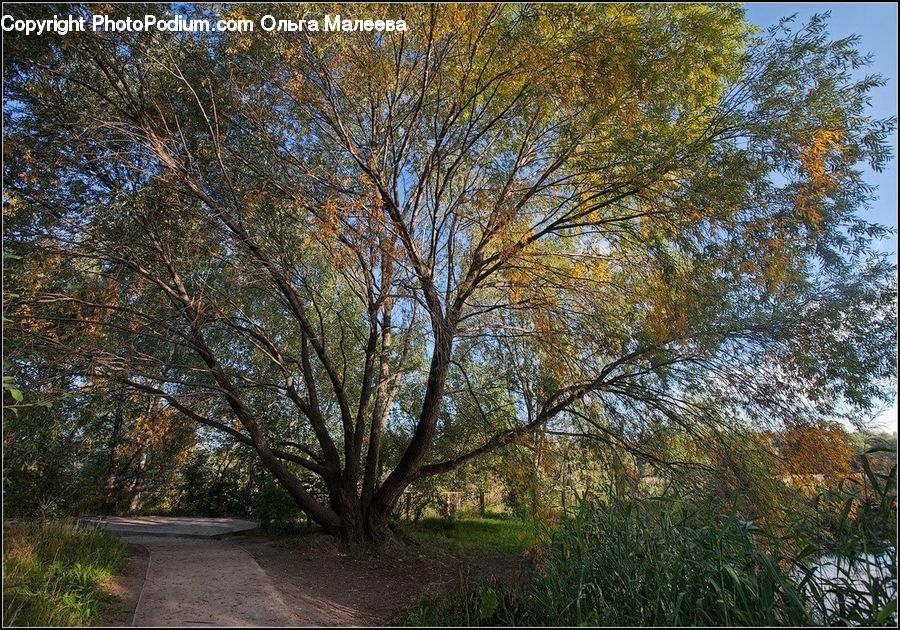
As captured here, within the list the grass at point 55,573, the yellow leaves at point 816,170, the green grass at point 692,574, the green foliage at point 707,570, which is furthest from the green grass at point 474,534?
the yellow leaves at point 816,170

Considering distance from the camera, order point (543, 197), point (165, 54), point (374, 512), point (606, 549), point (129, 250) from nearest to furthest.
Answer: point (606, 549) < point (165, 54) < point (129, 250) < point (543, 197) < point (374, 512)

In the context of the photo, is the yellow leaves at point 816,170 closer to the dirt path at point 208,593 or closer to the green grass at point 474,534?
the green grass at point 474,534

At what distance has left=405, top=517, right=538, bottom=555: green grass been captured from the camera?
862 centimetres

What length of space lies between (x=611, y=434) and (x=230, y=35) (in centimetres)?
616

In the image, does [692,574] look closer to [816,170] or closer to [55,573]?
[816,170]

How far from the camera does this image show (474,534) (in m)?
10.2

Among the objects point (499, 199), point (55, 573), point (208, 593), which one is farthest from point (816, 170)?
point (55, 573)

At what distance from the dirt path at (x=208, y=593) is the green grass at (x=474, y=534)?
353 centimetres

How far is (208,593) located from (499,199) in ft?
17.0

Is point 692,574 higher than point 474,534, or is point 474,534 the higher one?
point 692,574

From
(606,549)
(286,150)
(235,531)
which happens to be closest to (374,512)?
(235,531)

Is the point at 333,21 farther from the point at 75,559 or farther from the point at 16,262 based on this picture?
the point at 75,559

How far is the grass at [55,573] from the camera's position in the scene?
337 cm

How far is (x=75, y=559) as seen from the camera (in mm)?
4879
